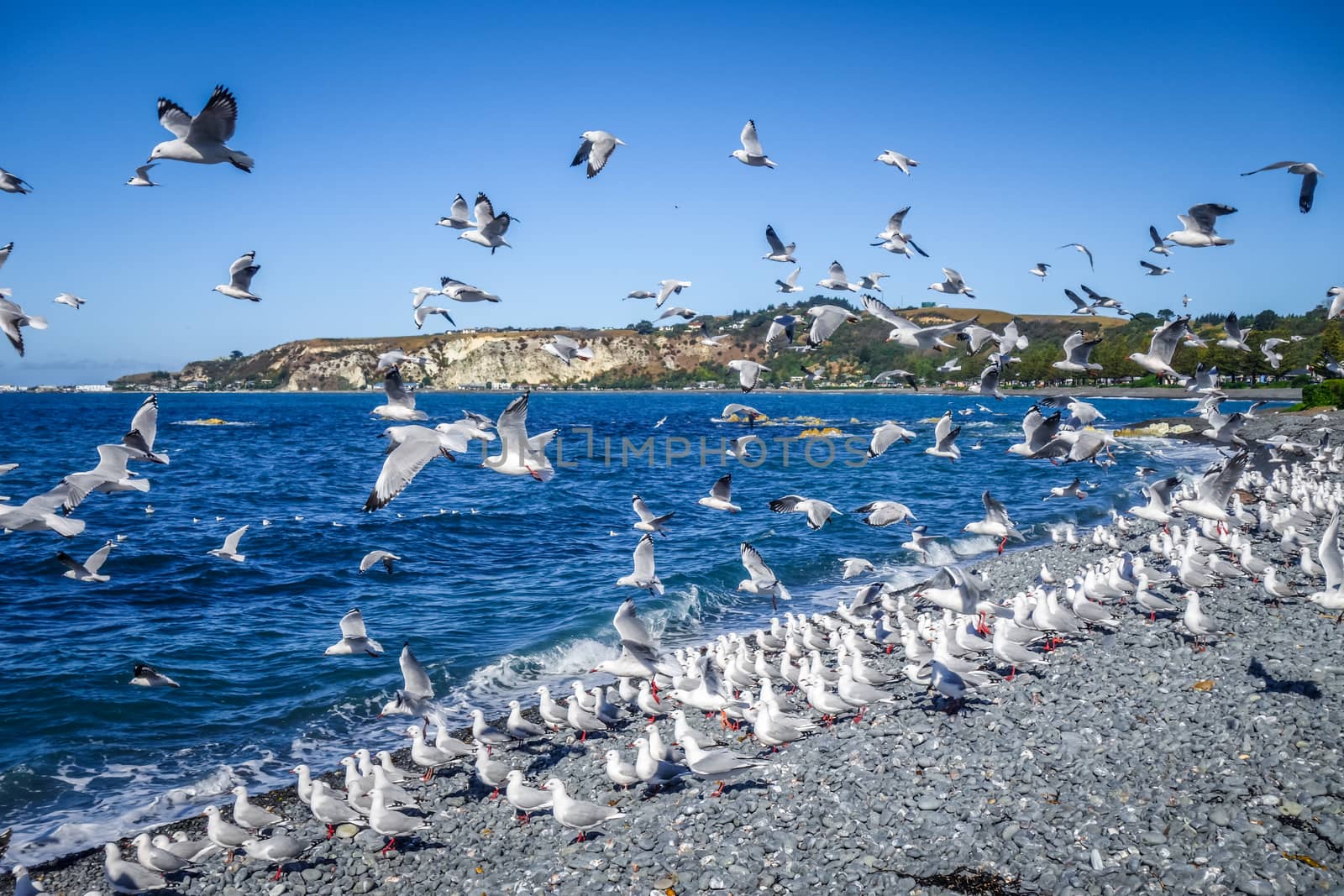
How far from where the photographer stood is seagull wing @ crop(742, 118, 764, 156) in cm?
1398

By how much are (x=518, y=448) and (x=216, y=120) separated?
474 cm

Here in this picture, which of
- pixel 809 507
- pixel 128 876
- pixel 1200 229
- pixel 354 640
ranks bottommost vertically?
pixel 128 876

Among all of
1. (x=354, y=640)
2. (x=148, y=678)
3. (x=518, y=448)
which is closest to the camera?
(x=518, y=448)

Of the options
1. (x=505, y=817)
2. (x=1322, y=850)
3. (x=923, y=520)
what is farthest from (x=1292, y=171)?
(x=923, y=520)

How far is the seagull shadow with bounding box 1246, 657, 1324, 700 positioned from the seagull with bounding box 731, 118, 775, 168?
32.0ft

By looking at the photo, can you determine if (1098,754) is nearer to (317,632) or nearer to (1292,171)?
(1292,171)

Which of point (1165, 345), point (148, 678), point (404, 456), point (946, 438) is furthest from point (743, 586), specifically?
point (148, 678)

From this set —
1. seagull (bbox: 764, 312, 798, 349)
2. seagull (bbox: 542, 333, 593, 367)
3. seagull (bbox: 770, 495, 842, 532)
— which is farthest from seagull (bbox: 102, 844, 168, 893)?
seagull (bbox: 764, 312, 798, 349)

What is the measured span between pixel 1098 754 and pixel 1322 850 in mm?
2124

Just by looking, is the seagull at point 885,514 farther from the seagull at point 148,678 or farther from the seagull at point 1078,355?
the seagull at point 148,678

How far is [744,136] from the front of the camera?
46.0ft

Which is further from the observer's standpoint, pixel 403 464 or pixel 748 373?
pixel 748 373

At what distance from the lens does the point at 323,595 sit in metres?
18.8

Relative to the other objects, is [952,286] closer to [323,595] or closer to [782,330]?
[782,330]
